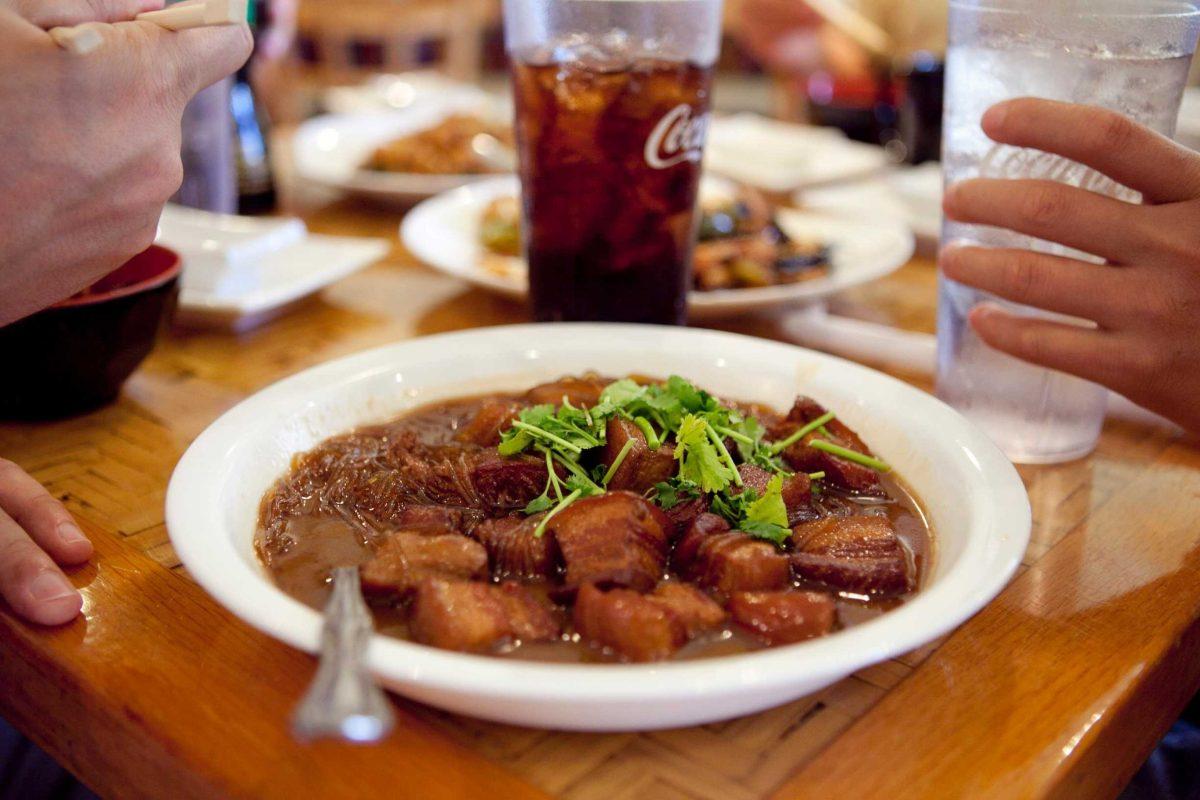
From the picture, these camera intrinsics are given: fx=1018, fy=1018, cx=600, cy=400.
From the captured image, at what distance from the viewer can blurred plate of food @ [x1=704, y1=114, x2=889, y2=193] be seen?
3.76m

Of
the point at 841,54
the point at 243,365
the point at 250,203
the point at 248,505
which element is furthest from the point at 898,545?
the point at 841,54

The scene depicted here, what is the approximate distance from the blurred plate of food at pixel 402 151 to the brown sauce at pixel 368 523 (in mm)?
1883

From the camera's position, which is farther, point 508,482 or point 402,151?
point 402,151

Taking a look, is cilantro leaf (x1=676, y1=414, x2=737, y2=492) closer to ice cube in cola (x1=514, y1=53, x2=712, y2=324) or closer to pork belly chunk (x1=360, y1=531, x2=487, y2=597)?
pork belly chunk (x1=360, y1=531, x2=487, y2=597)

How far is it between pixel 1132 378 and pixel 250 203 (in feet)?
9.48

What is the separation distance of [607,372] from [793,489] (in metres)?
0.55

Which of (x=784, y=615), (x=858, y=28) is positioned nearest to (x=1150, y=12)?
(x=784, y=615)

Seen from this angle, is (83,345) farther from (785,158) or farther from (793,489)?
(785,158)

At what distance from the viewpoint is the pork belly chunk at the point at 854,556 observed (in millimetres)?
1350

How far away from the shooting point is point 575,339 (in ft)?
6.68

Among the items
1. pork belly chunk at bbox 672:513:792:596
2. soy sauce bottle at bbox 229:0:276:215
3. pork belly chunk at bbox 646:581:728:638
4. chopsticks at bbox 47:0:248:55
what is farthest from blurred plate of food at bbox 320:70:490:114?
pork belly chunk at bbox 646:581:728:638

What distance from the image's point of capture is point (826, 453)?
5.49 ft

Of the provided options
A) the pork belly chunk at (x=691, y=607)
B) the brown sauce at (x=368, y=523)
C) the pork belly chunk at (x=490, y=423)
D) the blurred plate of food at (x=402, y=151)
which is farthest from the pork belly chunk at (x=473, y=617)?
the blurred plate of food at (x=402, y=151)

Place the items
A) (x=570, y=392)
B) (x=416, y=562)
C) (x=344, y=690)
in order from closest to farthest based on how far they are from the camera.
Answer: (x=344, y=690) → (x=416, y=562) → (x=570, y=392)
